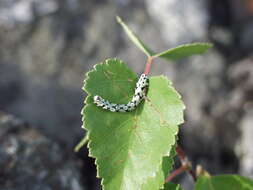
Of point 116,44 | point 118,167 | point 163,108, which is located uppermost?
point 116,44

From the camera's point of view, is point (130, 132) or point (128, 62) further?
point (128, 62)

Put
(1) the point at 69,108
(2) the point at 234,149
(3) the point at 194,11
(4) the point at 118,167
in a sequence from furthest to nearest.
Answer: (3) the point at 194,11 < (2) the point at 234,149 < (1) the point at 69,108 < (4) the point at 118,167

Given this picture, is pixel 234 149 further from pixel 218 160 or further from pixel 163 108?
pixel 163 108

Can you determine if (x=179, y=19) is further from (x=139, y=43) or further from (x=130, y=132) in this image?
(x=130, y=132)

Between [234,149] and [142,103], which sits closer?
[142,103]

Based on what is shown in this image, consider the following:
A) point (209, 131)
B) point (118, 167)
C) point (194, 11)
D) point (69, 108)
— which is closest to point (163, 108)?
point (118, 167)

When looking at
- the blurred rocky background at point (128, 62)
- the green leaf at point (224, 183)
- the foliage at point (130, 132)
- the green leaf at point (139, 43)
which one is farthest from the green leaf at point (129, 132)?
the blurred rocky background at point (128, 62)

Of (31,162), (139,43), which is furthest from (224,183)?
(31,162)
